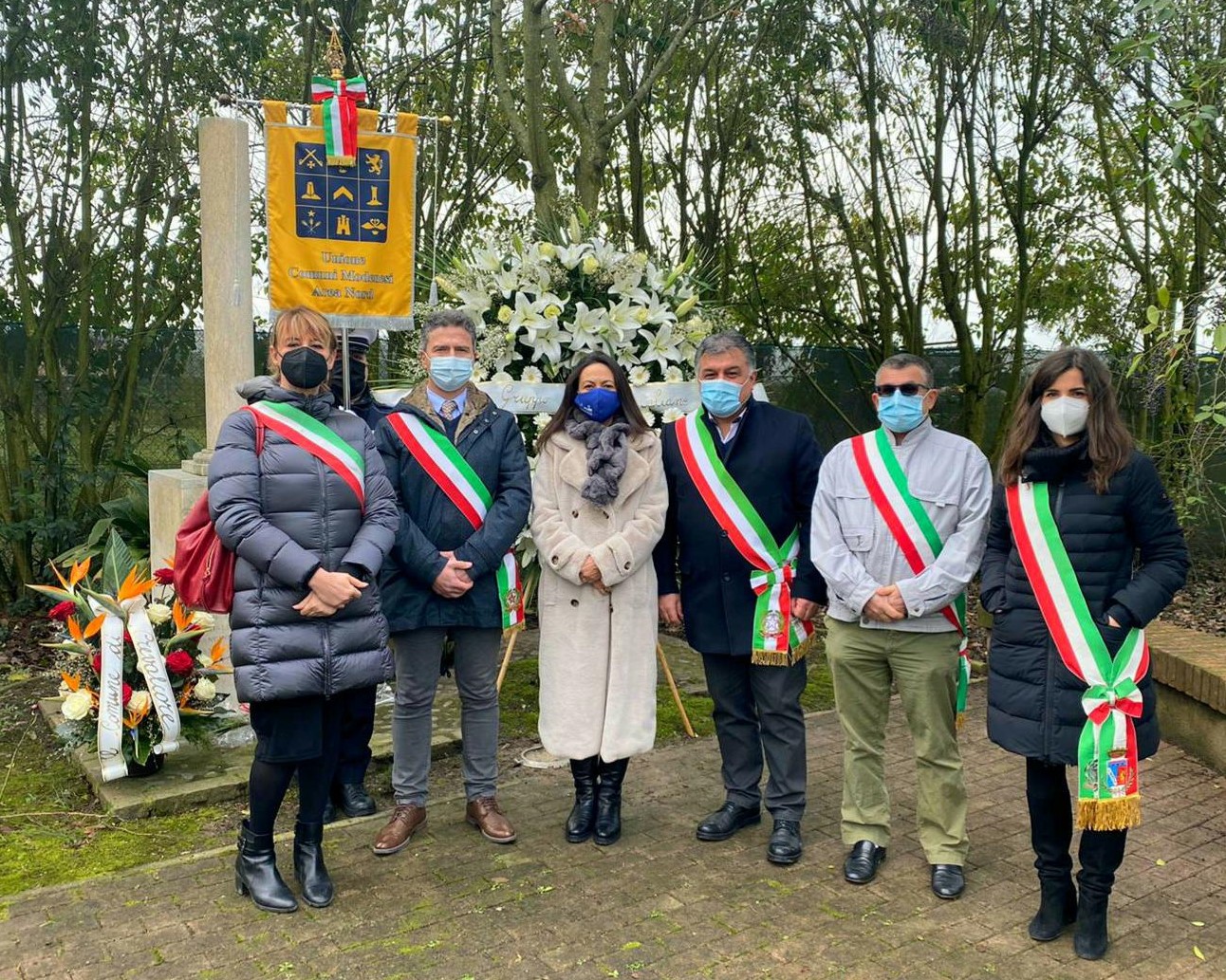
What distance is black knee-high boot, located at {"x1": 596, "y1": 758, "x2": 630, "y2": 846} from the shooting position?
4125 millimetres

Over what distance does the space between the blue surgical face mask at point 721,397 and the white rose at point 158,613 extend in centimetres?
247

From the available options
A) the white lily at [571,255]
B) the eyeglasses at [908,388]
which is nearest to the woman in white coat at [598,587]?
the eyeglasses at [908,388]

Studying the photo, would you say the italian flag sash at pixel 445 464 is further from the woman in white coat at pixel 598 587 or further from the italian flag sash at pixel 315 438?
the italian flag sash at pixel 315 438

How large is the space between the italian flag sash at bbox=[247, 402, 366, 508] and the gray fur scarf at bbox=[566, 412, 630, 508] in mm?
857

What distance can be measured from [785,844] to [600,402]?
5.66 feet

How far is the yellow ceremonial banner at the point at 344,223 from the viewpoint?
5.41 meters

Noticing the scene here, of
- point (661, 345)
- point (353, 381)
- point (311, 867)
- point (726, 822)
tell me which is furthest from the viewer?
point (661, 345)

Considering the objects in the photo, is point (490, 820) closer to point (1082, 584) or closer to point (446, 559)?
point (446, 559)

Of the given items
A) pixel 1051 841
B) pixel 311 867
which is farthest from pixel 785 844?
pixel 311 867

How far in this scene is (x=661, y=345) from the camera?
5391 millimetres

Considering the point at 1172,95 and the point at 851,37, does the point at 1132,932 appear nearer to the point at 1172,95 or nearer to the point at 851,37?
the point at 1172,95

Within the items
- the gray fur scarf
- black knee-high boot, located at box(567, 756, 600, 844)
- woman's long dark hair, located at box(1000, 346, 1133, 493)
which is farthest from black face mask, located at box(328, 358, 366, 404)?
woman's long dark hair, located at box(1000, 346, 1133, 493)

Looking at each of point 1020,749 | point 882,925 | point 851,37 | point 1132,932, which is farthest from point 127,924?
point 851,37

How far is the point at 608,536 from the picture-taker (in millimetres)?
4031
